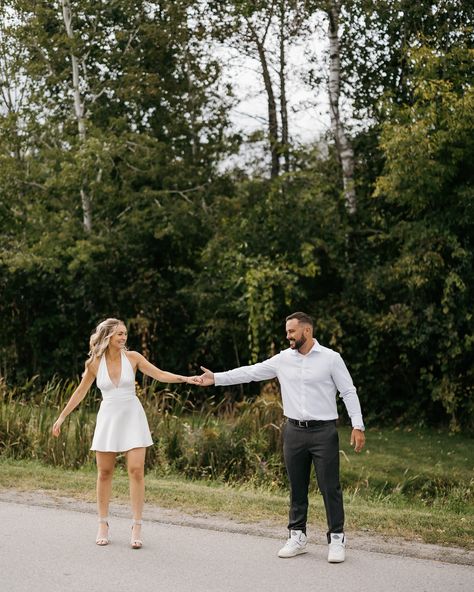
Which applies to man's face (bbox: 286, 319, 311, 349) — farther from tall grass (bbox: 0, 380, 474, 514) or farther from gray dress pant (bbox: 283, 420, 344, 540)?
tall grass (bbox: 0, 380, 474, 514)

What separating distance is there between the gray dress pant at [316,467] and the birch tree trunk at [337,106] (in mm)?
13189

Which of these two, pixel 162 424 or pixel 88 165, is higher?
pixel 88 165

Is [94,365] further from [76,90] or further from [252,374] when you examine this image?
[76,90]

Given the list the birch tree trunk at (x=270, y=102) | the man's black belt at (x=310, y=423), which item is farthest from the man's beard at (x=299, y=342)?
the birch tree trunk at (x=270, y=102)

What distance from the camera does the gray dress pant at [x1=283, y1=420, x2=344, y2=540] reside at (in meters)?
7.33

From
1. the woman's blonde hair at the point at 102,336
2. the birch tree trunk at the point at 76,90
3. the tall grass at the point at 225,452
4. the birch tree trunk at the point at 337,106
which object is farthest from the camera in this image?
the birch tree trunk at the point at 76,90

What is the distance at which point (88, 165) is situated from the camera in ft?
67.9

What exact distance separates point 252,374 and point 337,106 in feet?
46.0

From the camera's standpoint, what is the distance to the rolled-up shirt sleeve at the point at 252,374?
7812 mm

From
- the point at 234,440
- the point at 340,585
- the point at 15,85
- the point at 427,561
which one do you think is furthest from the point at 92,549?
the point at 15,85

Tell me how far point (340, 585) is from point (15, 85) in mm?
20312

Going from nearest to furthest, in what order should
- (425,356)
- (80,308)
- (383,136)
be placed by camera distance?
(383,136), (425,356), (80,308)

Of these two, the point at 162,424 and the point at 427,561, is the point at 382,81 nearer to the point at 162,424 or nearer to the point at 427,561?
the point at 162,424

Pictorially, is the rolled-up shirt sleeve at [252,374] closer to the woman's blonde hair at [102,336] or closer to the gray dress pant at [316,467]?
the gray dress pant at [316,467]
